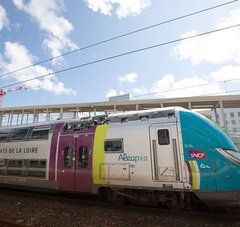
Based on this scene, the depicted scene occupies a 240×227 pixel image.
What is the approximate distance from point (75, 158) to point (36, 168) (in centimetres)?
272

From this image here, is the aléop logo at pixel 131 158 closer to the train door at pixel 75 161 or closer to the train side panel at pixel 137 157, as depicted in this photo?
the train side panel at pixel 137 157

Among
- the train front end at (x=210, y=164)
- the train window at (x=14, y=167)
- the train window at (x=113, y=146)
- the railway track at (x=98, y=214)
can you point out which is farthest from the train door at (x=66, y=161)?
the train front end at (x=210, y=164)

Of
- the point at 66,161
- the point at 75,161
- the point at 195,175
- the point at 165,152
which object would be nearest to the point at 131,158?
the point at 165,152

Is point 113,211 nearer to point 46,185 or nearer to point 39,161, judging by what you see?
point 46,185

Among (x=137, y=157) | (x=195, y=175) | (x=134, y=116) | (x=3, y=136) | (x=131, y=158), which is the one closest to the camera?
(x=195, y=175)

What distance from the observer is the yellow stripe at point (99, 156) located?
10.9m

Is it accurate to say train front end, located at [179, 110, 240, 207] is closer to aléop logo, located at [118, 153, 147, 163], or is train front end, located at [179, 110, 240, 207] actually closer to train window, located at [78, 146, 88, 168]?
aléop logo, located at [118, 153, 147, 163]

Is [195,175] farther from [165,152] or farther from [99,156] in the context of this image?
[99,156]

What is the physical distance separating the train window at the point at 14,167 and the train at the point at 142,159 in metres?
0.68

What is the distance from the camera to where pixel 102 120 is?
11805 millimetres

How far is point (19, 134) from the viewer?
14812 mm

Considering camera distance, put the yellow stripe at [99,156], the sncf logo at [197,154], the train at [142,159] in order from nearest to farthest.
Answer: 1. the train at [142,159]
2. the sncf logo at [197,154]
3. the yellow stripe at [99,156]

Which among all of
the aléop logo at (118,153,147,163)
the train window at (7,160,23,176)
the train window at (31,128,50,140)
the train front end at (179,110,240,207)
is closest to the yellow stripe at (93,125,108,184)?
the aléop logo at (118,153,147,163)

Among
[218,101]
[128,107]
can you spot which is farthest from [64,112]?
[218,101]
